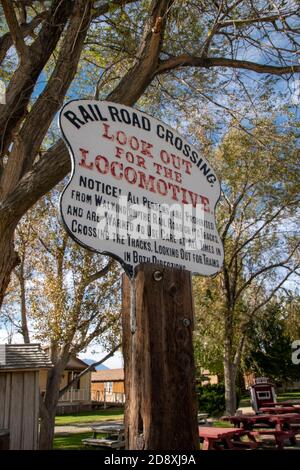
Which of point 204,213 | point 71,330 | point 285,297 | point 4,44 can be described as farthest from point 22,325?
point 204,213

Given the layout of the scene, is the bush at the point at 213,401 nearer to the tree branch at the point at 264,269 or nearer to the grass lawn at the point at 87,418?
the grass lawn at the point at 87,418

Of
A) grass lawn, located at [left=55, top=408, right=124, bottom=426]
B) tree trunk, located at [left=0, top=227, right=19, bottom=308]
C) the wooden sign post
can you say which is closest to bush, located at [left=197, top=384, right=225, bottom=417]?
grass lawn, located at [left=55, top=408, right=124, bottom=426]

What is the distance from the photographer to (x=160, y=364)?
84.0 inches

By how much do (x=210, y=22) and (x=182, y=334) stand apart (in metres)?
6.74

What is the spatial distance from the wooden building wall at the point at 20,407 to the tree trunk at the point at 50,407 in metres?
3.53

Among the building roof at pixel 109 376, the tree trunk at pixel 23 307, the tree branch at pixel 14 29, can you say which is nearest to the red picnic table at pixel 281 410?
the tree trunk at pixel 23 307

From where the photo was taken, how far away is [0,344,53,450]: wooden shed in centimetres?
920

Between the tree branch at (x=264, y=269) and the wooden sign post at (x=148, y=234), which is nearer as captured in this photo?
the wooden sign post at (x=148, y=234)

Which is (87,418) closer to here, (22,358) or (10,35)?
(22,358)

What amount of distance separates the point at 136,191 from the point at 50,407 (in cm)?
1299

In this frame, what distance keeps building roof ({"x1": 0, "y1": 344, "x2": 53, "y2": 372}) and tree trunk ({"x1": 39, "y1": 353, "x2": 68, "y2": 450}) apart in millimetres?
2825

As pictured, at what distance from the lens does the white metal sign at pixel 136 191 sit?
2.31 metres

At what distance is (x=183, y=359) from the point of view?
222 centimetres

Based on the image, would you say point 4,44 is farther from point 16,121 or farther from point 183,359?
point 183,359
